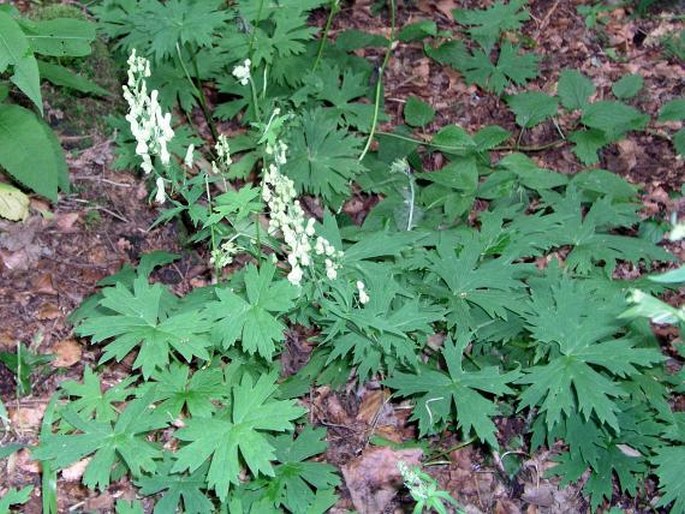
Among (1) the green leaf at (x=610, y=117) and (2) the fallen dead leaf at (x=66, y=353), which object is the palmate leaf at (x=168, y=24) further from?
(1) the green leaf at (x=610, y=117)

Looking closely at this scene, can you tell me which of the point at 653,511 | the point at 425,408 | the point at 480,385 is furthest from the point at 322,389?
the point at 653,511

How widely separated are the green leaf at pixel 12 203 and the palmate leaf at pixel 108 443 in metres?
1.30

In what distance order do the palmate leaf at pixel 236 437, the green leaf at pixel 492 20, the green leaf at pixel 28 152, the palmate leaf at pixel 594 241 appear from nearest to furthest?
the palmate leaf at pixel 236 437, the green leaf at pixel 28 152, the palmate leaf at pixel 594 241, the green leaf at pixel 492 20

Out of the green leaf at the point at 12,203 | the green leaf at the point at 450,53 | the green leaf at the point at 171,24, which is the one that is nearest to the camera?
the green leaf at the point at 12,203

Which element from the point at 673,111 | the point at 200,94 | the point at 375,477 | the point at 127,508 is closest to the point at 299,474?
the point at 375,477

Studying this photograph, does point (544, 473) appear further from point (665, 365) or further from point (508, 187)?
point (508, 187)

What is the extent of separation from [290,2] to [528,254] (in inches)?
79.4

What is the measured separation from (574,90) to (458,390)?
2795mm

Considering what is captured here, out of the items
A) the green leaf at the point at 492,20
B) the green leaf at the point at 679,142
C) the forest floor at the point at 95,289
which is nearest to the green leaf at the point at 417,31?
the green leaf at the point at 492,20

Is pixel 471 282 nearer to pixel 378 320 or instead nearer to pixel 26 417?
pixel 378 320

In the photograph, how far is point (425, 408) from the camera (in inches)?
130

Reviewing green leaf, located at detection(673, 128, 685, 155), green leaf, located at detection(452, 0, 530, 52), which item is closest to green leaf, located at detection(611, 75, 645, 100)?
green leaf, located at detection(673, 128, 685, 155)

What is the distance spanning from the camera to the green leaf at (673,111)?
5016mm

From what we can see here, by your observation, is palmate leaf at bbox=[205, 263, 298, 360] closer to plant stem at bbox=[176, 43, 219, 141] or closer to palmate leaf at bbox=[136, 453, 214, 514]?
palmate leaf at bbox=[136, 453, 214, 514]
